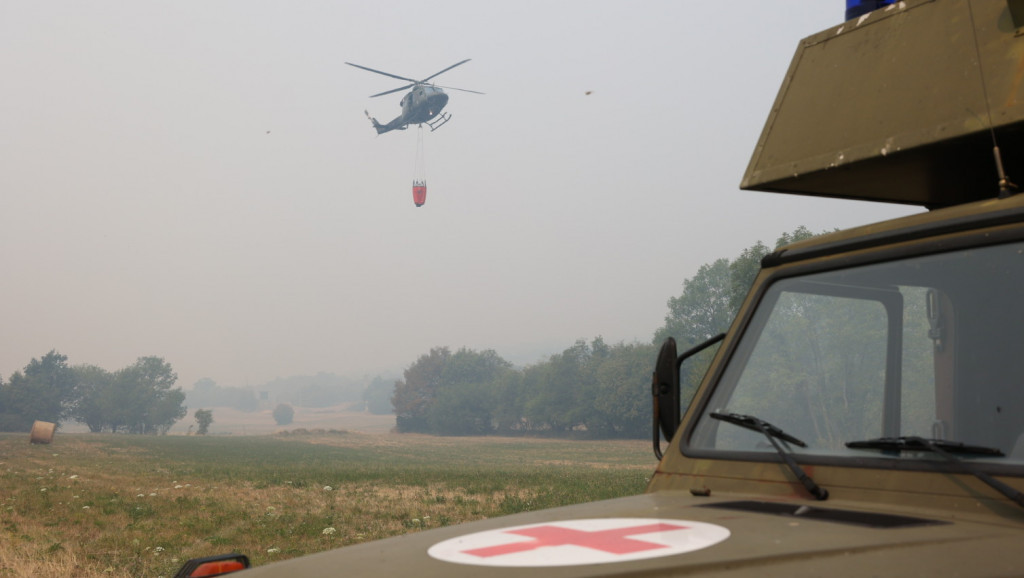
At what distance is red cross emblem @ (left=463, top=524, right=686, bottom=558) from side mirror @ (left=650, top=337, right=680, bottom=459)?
3.52ft

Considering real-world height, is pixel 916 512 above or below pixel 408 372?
below

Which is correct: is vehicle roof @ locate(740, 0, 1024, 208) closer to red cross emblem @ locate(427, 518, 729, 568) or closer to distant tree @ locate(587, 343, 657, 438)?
red cross emblem @ locate(427, 518, 729, 568)

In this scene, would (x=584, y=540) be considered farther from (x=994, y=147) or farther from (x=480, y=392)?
(x=480, y=392)

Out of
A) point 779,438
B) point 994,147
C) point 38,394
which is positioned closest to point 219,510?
point 779,438

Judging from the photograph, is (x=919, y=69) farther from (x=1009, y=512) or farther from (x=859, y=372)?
(x=1009, y=512)

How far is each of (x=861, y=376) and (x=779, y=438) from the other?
395 millimetres

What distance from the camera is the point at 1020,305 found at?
284 cm

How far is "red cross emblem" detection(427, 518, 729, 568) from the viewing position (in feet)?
7.33

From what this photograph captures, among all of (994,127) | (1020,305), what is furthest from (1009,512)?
(994,127)

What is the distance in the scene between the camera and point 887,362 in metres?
3.35

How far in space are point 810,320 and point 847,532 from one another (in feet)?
3.91

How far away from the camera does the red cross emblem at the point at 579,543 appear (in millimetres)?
2234

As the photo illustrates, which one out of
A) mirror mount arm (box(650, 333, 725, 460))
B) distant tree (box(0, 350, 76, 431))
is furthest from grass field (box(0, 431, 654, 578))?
distant tree (box(0, 350, 76, 431))

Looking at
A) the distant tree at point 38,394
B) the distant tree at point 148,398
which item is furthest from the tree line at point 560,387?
the distant tree at point 38,394
